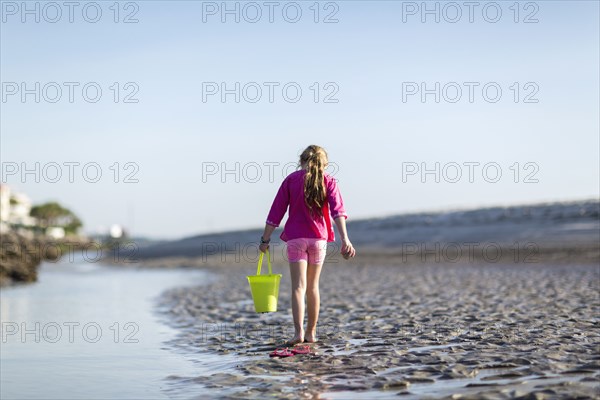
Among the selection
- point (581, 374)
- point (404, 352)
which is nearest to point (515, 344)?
point (404, 352)

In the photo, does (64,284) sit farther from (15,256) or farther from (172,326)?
(172,326)

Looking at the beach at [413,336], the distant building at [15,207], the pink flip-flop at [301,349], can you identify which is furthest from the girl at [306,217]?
the distant building at [15,207]

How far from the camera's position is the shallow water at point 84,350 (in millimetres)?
7043

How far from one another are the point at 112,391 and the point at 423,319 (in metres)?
5.44

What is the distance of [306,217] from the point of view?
8.76 metres

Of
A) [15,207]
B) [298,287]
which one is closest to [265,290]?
[298,287]

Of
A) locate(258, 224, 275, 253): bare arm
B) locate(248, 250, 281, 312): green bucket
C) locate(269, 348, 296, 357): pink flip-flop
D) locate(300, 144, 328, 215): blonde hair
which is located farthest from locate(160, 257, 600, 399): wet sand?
locate(300, 144, 328, 215): blonde hair

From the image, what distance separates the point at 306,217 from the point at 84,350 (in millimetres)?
3450

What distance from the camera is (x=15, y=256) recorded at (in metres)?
25.7

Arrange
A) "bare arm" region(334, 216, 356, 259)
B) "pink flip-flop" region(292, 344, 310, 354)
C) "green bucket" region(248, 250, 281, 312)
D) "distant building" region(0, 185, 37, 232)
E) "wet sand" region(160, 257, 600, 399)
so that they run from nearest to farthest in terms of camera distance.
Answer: "wet sand" region(160, 257, 600, 399)
"pink flip-flop" region(292, 344, 310, 354)
"bare arm" region(334, 216, 356, 259)
"green bucket" region(248, 250, 281, 312)
"distant building" region(0, 185, 37, 232)

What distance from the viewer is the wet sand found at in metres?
6.32

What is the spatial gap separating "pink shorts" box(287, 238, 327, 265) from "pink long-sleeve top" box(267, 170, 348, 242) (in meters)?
0.05

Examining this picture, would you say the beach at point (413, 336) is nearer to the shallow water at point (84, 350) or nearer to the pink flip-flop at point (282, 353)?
the pink flip-flop at point (282, 353)

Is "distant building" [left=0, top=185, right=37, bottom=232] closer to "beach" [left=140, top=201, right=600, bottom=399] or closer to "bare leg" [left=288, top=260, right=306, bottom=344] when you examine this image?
"beach" [left=140, top=201, right=600, bottom=399]
